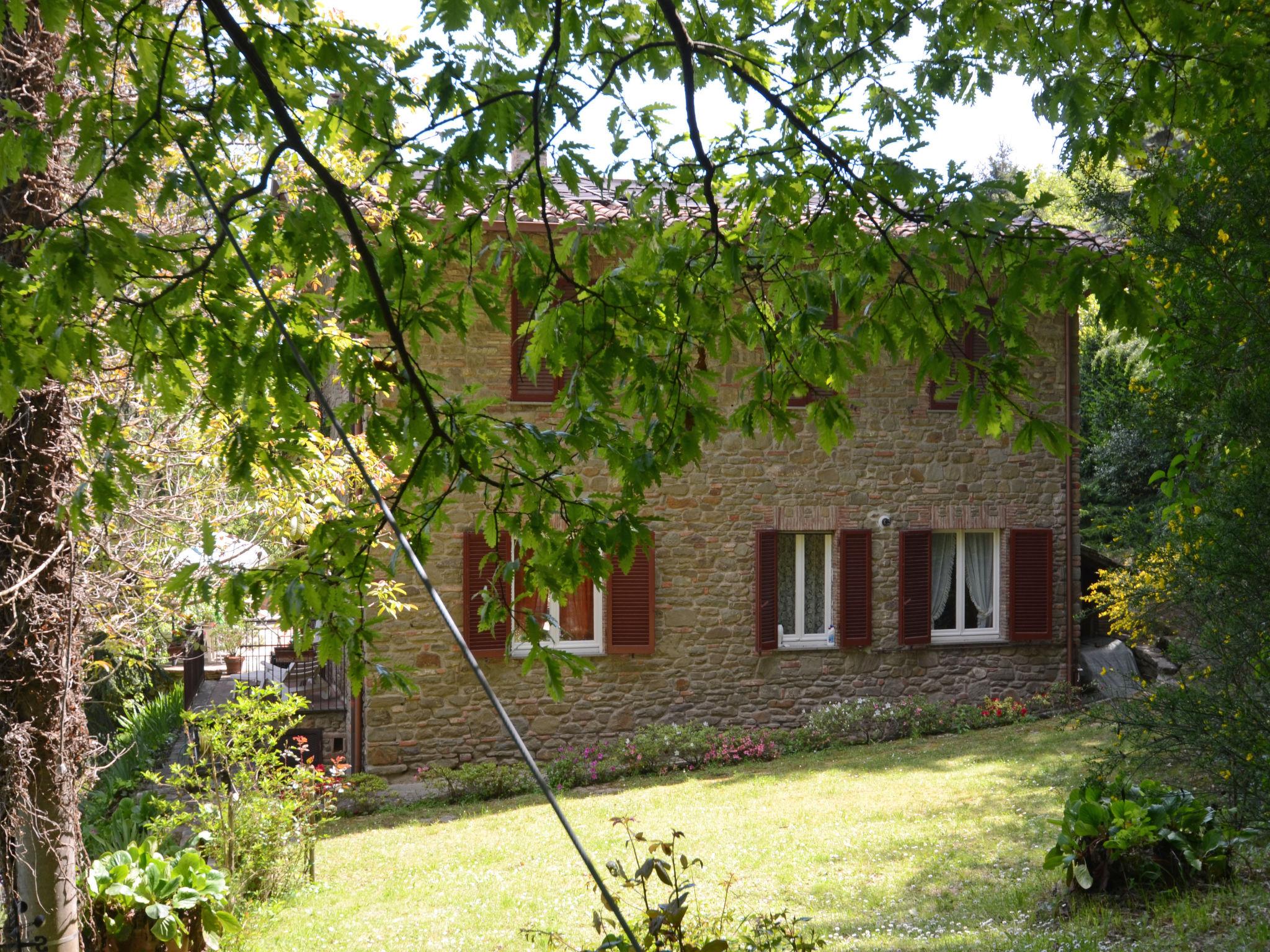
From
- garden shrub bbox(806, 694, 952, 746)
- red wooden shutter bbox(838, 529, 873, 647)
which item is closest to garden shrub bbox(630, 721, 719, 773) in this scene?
garden shrub bbox(806, 694, 952, 746)

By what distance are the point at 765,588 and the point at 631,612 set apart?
1577 millimetres

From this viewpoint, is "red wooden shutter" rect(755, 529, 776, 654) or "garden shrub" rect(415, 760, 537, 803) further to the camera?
"red wooden shutter" rect(755, 529, 776, 654)

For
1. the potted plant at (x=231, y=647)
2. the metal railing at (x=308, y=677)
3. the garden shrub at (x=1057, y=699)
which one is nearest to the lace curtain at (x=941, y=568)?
the garden shrub at (x=1057, y=699)

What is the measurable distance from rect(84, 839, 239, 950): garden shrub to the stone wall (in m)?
4.93

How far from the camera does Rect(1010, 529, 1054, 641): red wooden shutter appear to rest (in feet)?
41.4

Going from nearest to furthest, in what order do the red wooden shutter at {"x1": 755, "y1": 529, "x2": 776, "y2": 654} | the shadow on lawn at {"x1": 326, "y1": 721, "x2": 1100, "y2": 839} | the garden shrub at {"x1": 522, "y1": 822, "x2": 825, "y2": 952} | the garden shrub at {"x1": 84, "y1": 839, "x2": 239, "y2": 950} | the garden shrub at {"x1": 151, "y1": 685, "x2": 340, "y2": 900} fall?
the garden shrub at {"x1": 522, "y1": 822, "x2": 825, "y2": 952} < the garden shrub at {"x1": 84, "y1": 839, "x2": 239, "y2": 950} < the garden shrub at {"x1": 151, "y1": 685, "x2": 340, "y2": 900} < the shadow on lawn at {"x1": 326, "y1": 721, "x2": 1100, "y2": 839} < the red wooden shutter at {"x1": 755, "y1": 529, "x2": 776, "y2": 654}

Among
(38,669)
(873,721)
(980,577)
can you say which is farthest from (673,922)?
(980,577)

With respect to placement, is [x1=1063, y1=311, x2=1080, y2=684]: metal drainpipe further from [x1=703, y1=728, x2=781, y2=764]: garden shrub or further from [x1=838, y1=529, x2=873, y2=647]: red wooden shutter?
[x1=703, y1=728, x2=781, y2=764]: garden shrub

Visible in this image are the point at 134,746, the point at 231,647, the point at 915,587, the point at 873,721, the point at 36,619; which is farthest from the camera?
the point at 231,647

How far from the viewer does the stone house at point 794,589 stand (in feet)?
35.9

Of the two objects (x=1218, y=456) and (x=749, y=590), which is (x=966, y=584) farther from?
(x=1218, y=456)

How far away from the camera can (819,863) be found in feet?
24.3

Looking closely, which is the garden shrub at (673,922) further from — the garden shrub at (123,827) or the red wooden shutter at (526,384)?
the red wooden shutter at (526,384)

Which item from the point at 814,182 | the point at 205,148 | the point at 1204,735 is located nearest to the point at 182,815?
the point at 205,148
